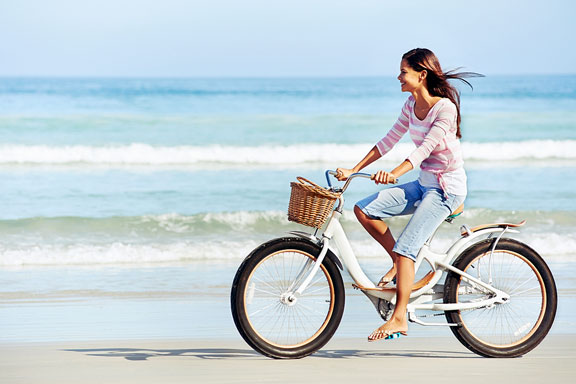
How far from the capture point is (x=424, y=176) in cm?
473

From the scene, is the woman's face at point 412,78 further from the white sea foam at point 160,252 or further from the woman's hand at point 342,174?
the white sea foam at point 160,252

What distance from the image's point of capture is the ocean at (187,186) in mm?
7445

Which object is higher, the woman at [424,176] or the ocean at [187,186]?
the ocean at [187,186]

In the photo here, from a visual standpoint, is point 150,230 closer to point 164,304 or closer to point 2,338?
point 164,304

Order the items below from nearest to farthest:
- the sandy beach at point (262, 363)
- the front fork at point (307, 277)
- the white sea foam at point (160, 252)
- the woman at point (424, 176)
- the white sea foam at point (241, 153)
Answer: the sandy beach at point (262, 363)
the woman at point (424, 176)
the front fork at point (307, 277)
the white sea foam at point (160, 252)
the white sea foam at point (241, 153)

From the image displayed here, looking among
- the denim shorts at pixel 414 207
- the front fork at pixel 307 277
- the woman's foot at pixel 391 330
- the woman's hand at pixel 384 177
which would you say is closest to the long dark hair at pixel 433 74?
the denim shorts at pixel 414 207

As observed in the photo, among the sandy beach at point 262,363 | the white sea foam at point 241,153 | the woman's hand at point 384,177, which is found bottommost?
the sandy beach at point 262,363

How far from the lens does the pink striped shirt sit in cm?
450

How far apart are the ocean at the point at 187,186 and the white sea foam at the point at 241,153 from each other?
2.2 inches

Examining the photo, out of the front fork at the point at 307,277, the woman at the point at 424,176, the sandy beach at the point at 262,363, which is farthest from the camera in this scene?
the front fork at the point at 307,277

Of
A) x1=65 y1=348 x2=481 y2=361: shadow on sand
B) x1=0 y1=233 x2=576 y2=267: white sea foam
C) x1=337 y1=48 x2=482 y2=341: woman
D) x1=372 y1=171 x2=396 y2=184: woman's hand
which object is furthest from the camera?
x1=0 y1=233 x2=576 y2=267: white sea foam

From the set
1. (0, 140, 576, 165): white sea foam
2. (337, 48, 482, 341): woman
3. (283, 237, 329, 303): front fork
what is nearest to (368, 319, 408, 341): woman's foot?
(337, 48, 482, 341): woman

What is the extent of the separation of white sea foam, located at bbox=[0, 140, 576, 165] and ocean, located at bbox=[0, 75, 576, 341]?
6cm

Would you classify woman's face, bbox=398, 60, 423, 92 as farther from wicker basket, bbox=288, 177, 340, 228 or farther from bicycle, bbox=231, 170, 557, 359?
wicker basket, bbox=288, 177, 340, 228
